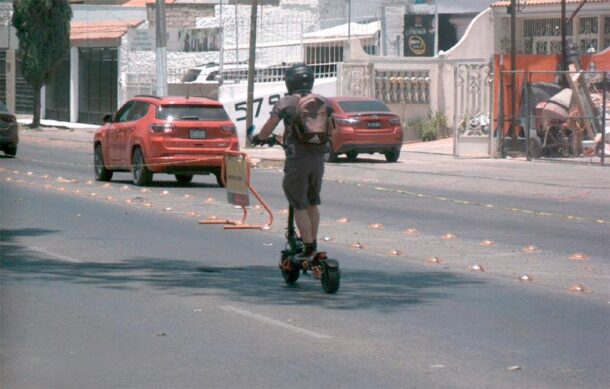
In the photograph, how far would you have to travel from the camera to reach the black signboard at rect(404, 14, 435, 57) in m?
43.9

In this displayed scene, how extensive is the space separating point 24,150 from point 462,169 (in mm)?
13128

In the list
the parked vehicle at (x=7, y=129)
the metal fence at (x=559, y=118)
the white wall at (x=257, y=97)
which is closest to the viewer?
the parked vehicle at (x=7, y=129)

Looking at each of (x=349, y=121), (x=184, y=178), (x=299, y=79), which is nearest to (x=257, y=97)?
(x=349, y=121)

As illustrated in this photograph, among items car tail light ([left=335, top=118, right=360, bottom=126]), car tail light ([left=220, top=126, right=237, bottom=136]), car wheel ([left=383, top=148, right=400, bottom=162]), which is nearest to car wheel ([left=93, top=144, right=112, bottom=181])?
car tail light ([left=220, top=126, right=237, bottom=136])

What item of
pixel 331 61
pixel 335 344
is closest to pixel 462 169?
pixel 331 61

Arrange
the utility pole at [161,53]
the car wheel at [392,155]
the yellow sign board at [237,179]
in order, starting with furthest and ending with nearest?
the utility pole at [161,53]
the car wheel at [392,155]
the yellow sign board at [237,179]

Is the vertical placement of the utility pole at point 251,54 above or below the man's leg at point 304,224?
above

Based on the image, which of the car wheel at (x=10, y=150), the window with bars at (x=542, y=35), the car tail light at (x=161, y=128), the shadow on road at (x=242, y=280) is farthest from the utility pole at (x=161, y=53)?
the shadow on road at (x=242, y=280)

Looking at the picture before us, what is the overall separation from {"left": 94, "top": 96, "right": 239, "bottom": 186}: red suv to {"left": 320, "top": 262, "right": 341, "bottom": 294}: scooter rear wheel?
12349 millimetres

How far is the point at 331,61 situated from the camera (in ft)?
146

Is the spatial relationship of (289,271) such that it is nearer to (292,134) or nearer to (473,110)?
(292,134)

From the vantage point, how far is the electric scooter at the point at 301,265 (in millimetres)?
11227

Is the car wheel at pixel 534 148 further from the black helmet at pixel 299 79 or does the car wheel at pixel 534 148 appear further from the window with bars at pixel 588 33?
the black helmet at pixel 299 79

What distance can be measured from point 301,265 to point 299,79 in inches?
62.9
